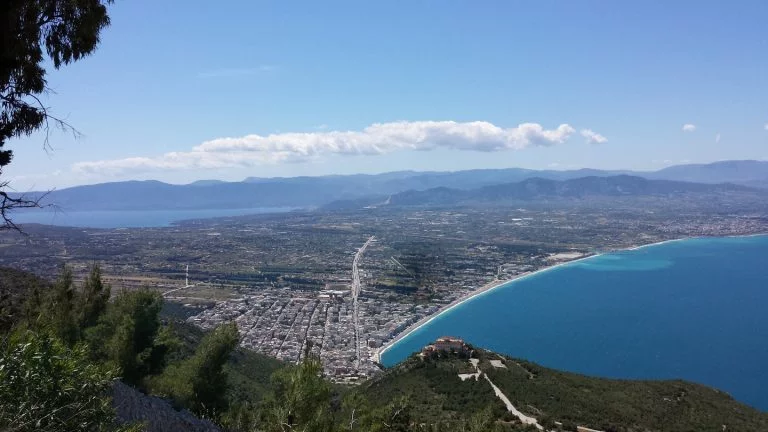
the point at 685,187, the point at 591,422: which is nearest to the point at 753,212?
the point at 685,187

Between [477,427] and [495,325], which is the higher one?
[477,427]

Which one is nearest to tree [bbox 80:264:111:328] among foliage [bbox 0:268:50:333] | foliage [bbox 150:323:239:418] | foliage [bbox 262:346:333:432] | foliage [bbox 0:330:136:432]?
foliage [bbox 0:268:50:333]

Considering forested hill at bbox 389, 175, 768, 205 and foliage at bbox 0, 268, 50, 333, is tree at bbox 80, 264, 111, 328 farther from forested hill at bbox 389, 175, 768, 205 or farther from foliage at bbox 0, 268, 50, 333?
forested hill at bbox 389, 175, 768, 205

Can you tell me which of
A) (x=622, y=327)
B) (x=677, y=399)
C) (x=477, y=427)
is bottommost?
(x=622, y=327)

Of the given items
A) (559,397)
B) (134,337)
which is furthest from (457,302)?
(134,337)

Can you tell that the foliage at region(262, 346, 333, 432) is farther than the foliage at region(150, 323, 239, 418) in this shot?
No

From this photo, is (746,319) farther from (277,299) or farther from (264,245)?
(264,245)

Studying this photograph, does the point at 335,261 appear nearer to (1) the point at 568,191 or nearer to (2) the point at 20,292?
(2) the point at 20,292
